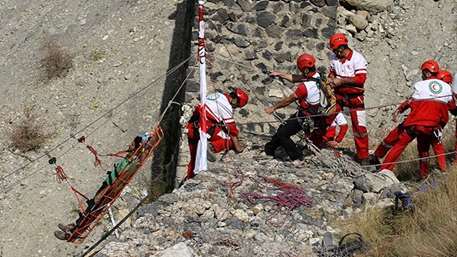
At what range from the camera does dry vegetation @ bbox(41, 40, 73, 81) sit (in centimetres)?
Result: 1407

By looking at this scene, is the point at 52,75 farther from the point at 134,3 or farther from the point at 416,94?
the point at 416,94

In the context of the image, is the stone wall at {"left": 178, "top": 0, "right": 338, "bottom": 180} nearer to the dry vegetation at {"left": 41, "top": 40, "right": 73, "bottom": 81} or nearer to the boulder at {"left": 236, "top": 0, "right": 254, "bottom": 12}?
the boulder at {"left": 236, "top": 0, "right": 254, "bottom": 12}

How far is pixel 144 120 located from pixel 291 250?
20.8 feet

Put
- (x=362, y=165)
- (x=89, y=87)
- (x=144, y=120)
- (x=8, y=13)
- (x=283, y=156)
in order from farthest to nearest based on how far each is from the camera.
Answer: (x=8, y=13) → (x=89, y=87) → (x=144, y=120) → (x=283, y=156) → (x=362, y=165)

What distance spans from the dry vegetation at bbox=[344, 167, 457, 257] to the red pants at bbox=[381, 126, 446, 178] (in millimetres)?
914

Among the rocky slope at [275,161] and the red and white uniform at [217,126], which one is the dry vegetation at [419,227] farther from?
the red and white uniform at [217,126]

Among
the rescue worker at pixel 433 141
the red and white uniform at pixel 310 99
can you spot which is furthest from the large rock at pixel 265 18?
the rescue worker at pixel 433 141

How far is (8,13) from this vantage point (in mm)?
16438

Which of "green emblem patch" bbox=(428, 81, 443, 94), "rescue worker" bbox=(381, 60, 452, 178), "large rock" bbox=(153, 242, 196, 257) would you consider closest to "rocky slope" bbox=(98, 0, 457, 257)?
"large rock" bbox=(153, 242, 196, 257)

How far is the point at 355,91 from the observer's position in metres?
8.80

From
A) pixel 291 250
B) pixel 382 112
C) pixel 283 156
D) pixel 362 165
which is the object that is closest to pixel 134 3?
pixel 382 112

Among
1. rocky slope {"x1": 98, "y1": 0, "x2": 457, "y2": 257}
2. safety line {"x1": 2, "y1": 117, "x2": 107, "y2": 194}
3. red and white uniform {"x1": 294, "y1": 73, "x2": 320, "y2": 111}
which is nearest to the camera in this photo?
rocky slope {"x1": 98, "y1": 0, "x2": 457, "y2": 257}

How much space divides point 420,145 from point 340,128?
3.77ft

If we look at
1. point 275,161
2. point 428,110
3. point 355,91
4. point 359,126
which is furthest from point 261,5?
point 428,110
